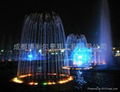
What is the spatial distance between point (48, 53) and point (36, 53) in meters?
4.23

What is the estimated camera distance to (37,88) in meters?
11.3

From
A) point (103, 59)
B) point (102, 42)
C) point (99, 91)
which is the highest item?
point (102, 42)

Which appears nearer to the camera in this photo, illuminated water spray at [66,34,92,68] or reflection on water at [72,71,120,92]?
reflection on water at [72,71,120,92]

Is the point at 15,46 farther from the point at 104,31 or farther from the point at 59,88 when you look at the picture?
the point at 59,88

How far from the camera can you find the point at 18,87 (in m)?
11.9

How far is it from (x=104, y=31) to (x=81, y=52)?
7696 millimetres

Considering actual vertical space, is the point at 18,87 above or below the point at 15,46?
below

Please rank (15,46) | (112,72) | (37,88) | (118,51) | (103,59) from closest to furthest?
(37,88), (112,72), (103,59), (118,51), (15,46)

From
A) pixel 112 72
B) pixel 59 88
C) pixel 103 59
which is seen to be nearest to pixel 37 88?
pixel 59 88

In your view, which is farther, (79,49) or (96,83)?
(79,49)

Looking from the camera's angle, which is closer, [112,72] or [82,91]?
[82,91]

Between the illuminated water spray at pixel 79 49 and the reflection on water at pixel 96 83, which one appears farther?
the illuminated water spray at pixel 79 49

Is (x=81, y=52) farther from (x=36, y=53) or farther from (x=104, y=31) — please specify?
(x=36, y=53)

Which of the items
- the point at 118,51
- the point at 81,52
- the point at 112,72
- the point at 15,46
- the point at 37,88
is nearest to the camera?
the point at 37,88
